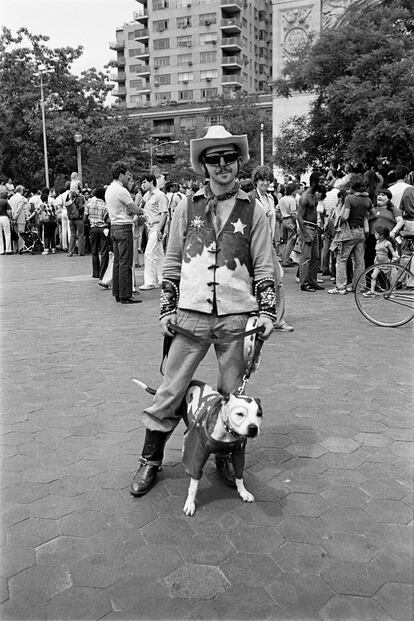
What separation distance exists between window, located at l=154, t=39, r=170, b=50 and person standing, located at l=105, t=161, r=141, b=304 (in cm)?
8693

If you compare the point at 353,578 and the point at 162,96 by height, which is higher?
the point at 162,96

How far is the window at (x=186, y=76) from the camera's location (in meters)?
87.2

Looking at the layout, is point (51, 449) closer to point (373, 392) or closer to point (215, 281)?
point (215, 281)

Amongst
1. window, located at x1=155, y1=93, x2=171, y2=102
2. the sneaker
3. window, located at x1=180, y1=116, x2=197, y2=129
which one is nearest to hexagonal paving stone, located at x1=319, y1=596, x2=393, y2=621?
the sneaker

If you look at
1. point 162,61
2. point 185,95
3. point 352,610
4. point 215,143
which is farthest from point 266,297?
point 162,61

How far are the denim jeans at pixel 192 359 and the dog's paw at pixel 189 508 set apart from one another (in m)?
0.43

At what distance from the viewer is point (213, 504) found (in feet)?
10.7

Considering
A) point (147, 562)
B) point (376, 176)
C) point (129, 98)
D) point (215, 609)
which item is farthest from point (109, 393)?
point (129, 98)

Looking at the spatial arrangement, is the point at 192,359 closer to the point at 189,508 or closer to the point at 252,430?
the point at 252,430

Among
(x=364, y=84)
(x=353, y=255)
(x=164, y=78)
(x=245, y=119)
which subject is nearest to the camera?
(x=353, y=255)

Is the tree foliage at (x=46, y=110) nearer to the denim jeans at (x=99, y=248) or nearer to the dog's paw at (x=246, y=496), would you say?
the denim jeans at (x=99, y=248)

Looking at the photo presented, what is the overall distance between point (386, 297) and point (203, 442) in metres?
5.02

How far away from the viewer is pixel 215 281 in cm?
321

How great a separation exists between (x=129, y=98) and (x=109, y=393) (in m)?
97.8
